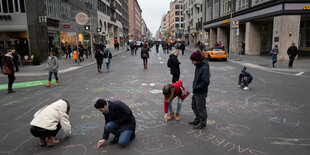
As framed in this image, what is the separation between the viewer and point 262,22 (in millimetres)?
29000

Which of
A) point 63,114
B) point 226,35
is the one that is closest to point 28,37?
point 63,114

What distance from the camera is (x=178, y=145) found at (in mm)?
4355

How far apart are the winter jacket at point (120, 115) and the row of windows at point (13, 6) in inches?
827

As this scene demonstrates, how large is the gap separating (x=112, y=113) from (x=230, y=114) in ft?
11.6

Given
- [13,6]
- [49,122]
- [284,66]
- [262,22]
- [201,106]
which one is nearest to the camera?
[49,122]

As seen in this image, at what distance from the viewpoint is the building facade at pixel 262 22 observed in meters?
19.8

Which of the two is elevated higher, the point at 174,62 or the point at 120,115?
the point at 174,62

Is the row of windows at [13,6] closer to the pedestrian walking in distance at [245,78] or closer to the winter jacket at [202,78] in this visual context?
the pedestrian walking in distance at [245,78]

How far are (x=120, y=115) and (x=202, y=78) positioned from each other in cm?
196

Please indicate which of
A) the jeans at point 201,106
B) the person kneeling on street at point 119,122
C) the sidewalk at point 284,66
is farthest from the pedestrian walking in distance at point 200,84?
the sidewalk at point 284,66

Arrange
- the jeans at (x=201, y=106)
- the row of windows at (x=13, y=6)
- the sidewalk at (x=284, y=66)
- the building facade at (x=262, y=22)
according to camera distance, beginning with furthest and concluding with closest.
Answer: the row of windows at (x=13, y=6) → the building facade at (x=262, y=22) → the sidewalk at (x=284, y=66) → the jeans at (x=201, y=106)

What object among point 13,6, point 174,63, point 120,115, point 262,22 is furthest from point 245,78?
point 262,22

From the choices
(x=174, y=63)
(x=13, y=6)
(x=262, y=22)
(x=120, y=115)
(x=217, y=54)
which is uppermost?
(x=13, y=6)

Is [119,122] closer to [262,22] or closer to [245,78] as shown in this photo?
[245,78]
